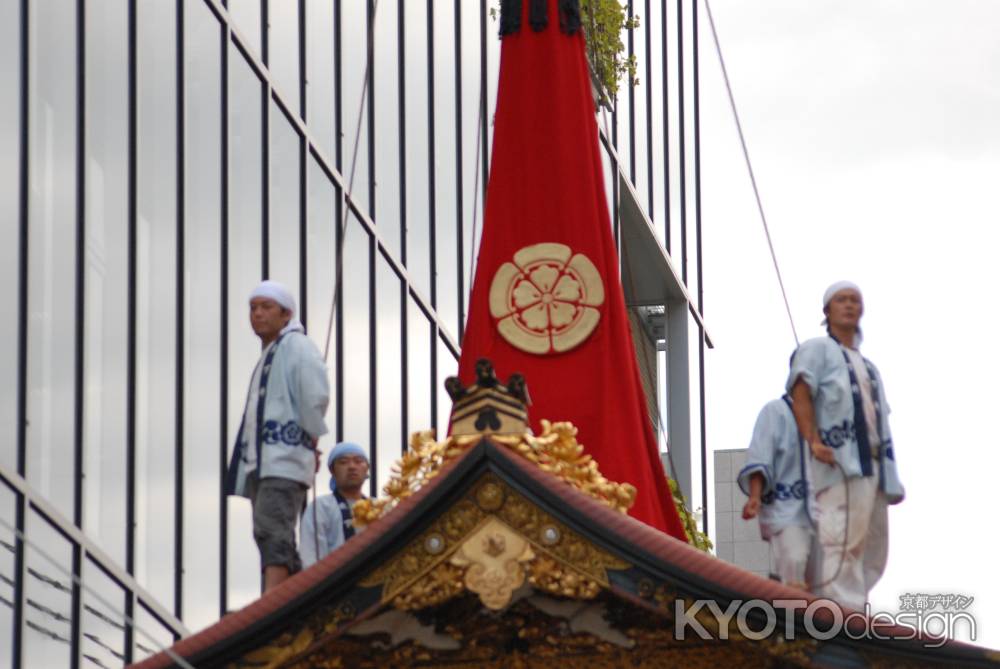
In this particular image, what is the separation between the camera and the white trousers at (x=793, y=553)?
12.4 meters

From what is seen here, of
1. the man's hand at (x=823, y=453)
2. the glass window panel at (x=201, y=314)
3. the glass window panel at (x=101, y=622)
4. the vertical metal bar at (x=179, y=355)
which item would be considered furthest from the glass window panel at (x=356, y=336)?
the man's hand at (x=823, y=453)

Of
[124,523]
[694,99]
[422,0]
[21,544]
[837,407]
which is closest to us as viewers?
[837,407]

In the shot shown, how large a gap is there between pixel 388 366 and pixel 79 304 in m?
5.42

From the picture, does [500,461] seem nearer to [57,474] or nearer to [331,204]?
[57,474]

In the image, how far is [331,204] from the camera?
20.0 m

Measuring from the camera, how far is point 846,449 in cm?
1243

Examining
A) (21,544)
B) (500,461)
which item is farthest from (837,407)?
(21,544)

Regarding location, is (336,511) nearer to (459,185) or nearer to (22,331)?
(22,331)

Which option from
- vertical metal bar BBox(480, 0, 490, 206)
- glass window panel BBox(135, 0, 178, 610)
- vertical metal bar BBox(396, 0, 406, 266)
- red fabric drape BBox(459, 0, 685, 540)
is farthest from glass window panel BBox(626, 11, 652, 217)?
red fabric drape BBox(459, 0, 685, 540)

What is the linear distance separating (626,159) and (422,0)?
17.5 feet

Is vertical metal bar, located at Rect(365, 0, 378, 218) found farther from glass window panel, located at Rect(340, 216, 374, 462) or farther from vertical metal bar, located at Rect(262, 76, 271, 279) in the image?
vertical metal bar, located at Rect(262, 76, 271, 279)

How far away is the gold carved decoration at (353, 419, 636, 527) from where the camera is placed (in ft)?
36.5

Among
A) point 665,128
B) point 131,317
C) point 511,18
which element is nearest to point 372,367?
point 131,317

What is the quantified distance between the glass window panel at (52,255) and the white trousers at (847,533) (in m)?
5.20
